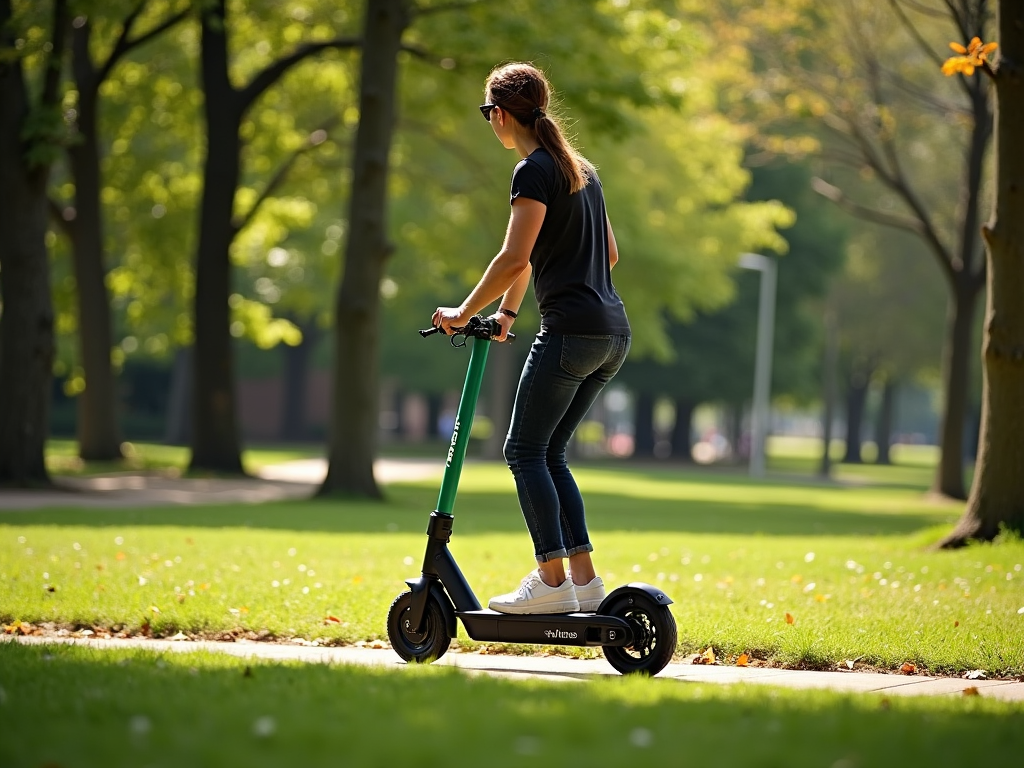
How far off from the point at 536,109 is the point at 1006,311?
6676 millimetres

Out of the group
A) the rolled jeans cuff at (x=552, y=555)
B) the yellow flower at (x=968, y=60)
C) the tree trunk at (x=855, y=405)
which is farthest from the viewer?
the tree trunk at (x=855, y=405)

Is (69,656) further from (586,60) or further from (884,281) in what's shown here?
(884,281)

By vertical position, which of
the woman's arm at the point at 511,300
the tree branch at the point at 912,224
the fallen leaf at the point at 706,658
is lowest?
the fallen leaf at the point at 706,658

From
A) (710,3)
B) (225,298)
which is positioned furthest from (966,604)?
(710,3)

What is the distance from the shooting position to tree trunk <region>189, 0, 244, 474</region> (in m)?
23.4

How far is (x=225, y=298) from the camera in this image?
23.6 meters

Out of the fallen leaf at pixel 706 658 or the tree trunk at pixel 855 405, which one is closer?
the fallen leaf at pixel 706 658

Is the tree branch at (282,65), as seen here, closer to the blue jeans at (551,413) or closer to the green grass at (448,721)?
the blue jeans at (551,413)

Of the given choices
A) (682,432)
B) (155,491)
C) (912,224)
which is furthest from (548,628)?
(682,432)

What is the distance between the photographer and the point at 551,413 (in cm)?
582

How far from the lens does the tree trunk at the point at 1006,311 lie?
445 inches

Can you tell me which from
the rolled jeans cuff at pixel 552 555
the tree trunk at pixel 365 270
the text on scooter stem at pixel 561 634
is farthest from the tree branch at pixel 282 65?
the text on scooter stem at pixel 561 634

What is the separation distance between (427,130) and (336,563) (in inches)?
597

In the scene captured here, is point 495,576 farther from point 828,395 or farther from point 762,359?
point 828,395
